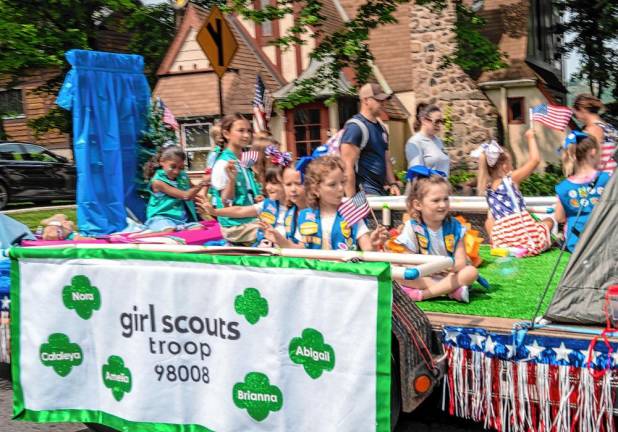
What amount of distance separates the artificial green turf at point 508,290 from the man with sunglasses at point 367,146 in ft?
3.80

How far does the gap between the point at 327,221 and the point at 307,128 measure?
2013 centimetres

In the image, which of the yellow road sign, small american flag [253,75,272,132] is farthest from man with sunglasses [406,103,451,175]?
the yellow road sign

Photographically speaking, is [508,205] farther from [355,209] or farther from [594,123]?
[355,209]

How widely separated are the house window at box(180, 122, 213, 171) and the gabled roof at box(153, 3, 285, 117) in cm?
45

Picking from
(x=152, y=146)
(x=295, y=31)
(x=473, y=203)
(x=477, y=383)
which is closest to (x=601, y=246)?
(x=477, y=383)

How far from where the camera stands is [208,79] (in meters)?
25.8

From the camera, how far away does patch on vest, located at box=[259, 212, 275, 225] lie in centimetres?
536

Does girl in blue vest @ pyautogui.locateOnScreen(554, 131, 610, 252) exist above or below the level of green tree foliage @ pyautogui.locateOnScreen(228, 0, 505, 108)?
below

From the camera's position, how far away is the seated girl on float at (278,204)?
489 centimetres

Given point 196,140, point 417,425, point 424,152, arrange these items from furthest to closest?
A: 1. point 196,140
2. point 424,152
3. point 417,425

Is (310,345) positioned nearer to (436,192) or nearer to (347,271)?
(347,271)

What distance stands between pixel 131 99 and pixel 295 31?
7779mm

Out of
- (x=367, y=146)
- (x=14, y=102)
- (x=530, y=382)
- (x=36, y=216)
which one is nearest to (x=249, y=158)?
(x=367, y=146)

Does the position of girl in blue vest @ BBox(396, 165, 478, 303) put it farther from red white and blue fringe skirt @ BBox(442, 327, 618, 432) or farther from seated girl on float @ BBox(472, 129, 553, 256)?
seated girl on float @ BBox(472, 129, 553, 256)
